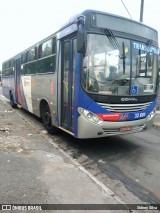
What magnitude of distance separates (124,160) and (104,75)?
2071 mm

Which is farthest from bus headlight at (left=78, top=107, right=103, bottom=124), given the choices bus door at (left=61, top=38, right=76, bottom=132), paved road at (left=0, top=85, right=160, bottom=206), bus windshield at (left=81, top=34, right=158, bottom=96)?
paved road at (left=0, top=85, right=160, bottom=206)

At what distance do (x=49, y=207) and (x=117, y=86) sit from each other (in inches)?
127

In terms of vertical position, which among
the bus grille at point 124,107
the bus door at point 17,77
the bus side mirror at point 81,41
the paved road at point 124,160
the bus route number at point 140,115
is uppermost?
the bus side mirror at point 81,41

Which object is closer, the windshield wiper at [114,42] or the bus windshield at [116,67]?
Result: the bus windshield at [116,67]

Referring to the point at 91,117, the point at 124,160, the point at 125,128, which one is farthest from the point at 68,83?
the point at 124,160

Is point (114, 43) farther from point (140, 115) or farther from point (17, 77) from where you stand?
point (17, 77)

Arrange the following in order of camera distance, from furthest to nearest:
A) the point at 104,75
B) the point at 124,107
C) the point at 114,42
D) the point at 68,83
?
the point at 68,83, the point at 124,107, the point at 114,42, the point at 104,75

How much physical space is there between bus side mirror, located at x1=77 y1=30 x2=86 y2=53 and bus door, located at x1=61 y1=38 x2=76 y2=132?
0.77 m

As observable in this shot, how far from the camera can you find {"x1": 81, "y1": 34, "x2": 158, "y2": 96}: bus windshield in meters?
5.57

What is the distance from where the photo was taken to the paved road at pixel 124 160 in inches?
175

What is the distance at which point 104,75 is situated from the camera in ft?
18.5

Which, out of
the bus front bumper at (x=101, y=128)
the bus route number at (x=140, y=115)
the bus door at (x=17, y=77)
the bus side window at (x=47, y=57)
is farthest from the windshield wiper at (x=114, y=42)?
the bus door at (x=17, y=77)

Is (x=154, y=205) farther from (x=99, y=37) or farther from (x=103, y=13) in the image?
(x=103, y=13)

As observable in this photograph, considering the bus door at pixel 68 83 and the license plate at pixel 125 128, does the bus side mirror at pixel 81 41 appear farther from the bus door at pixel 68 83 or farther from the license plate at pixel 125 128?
the license plate at pixel 125 128
